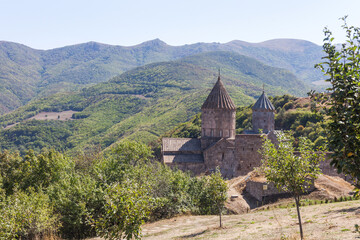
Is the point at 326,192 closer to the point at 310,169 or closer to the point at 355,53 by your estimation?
the point at 310,169

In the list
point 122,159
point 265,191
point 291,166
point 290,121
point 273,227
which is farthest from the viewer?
point 290,121

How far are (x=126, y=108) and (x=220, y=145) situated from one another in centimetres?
11894

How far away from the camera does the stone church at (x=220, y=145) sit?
33781mm

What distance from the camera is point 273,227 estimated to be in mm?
16141

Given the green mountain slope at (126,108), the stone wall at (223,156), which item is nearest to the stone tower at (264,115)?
the stone wall at (223,156)

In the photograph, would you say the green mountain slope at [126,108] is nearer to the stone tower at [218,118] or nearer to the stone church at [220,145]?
the stone church at [220,145]

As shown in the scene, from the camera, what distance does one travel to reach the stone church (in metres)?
33.8

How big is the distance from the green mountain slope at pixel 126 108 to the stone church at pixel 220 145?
4630 centimetres

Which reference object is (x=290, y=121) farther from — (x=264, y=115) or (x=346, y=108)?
(x=346, y=108)

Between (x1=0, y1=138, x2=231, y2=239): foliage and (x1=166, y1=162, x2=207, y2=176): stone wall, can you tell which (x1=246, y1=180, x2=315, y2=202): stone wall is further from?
(x1=166, y1=162, x2=207, y2=176): stone wall

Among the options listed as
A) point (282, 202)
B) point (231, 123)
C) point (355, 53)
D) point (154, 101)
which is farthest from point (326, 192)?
point (154, 101)

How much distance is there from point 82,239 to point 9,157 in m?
18.3

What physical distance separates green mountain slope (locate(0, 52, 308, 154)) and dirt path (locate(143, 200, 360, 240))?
6382cm

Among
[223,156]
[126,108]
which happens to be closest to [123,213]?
[223,156]
